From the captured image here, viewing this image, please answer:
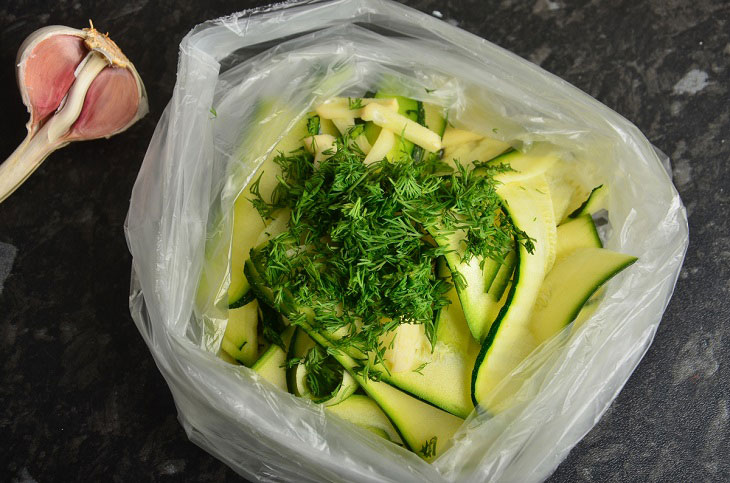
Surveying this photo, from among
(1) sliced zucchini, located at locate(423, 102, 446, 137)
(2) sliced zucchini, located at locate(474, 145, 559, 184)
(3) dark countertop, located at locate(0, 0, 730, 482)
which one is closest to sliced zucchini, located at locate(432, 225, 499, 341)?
(2) sliced zucchini, located at locate(474, 145, 559, 184)

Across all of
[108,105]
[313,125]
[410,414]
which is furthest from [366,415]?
[108,105]

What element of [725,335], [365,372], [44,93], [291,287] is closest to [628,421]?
[725,335]

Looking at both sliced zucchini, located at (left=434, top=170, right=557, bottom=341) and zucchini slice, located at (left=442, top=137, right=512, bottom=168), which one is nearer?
sliced zucchini, located at (left=434, top=170, right=557, bottom=341)

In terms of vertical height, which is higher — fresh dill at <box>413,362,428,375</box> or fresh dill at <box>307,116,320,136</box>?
fresh dill at <box>307,116,320,136</box>

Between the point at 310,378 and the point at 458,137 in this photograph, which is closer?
the point at 310,378

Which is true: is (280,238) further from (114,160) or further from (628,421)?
(628,421)

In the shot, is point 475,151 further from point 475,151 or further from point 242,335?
point 242,335

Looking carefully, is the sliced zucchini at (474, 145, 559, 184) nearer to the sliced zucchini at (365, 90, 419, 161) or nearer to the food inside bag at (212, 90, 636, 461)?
the food inside bag at (212, 90, 636, 461)
